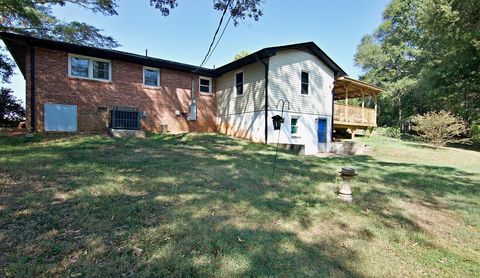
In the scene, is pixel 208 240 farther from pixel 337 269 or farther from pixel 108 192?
pixel 108 192

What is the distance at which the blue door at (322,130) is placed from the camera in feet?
51.9

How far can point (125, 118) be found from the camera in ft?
41.0

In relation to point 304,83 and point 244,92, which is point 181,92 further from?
point 304,83

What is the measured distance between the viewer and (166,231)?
10.8 feet

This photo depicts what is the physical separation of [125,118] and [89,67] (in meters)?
3.05

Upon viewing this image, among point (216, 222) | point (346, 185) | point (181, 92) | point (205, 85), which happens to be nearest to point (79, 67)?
point (181, 92)

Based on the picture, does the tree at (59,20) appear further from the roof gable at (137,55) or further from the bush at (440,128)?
the bush at (440,128)

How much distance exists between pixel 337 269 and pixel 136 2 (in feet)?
33.6

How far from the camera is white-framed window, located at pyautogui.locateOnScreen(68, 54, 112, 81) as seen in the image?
12.1 metres

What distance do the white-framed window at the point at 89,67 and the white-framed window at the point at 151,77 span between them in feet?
5.82

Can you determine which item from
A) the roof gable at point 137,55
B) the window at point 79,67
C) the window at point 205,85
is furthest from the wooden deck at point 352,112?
the window at point 79,67

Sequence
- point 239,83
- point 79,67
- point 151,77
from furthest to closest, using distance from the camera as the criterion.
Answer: point 239,83, point 151,77, point 79,67

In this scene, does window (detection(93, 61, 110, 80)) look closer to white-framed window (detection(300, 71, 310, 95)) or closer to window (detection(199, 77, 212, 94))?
window (detection(199, 77, 212, 94))

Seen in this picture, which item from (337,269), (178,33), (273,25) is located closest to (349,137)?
(273,25)
